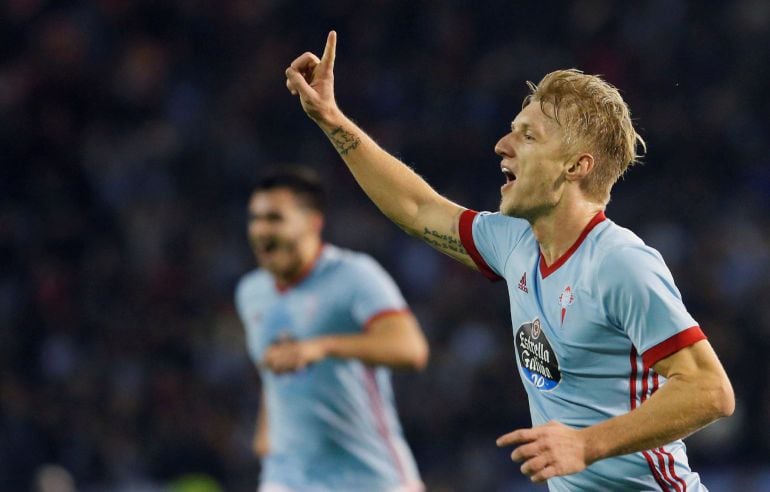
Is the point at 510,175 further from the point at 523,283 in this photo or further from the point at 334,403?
the point at 334,403

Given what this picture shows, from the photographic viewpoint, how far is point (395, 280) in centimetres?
1158

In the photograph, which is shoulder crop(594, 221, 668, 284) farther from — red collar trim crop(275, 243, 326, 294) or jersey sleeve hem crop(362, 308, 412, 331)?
red collar trim crop(275, 243, 326, 294)

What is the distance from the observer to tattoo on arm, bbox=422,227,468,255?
14.6 ft

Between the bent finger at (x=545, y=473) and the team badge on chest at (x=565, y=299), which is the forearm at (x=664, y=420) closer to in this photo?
the bent finger at (x=545, y=473)

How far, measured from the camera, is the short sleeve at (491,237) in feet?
14.1

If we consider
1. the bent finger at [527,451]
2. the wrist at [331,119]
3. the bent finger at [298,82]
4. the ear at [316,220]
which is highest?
the ear at [316,220]

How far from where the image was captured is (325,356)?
5949 mm

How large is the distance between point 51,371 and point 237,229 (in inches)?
85.0

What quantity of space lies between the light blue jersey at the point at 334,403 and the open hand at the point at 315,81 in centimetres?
220

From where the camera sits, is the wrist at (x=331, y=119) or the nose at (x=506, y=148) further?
the wrist at (x=331, y=119)

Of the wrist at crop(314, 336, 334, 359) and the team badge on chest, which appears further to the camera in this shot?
the wrist at crop(314, 336, 334, 359)

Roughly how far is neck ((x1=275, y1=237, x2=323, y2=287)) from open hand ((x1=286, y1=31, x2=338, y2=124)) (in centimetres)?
240

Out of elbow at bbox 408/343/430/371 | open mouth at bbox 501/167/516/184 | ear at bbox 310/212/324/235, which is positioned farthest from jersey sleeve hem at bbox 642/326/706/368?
ear at bbox 310/212/324/235

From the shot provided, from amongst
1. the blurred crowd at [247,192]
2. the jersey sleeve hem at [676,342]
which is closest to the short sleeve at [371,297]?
the jersey sleeve hem at [676,342]
